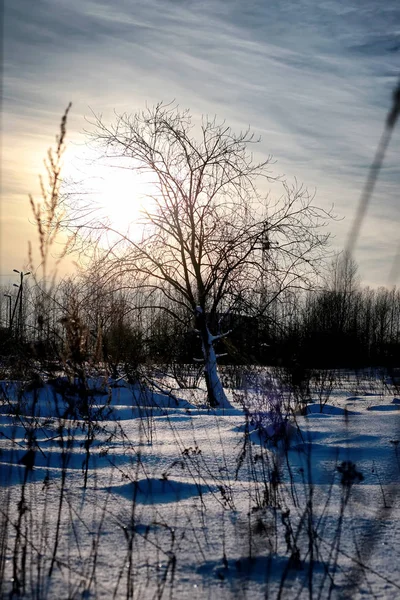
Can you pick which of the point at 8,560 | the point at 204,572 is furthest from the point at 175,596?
the point at 8,560

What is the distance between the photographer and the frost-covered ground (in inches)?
87.6

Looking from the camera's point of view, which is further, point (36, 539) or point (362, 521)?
point (362, 521)

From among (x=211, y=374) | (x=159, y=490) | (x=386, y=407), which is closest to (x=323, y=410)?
(x=386, y=407)

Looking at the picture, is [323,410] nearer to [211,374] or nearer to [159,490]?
[211,374]

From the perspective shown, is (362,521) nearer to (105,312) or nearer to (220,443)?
(220,443)

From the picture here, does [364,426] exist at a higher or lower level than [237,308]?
lower

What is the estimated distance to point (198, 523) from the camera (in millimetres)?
2922

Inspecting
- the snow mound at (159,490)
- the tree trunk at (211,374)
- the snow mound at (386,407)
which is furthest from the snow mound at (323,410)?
the snow mound at (159,490)

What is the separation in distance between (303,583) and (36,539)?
1232 millimetres

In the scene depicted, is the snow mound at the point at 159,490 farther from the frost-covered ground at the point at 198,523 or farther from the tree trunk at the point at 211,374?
the tree trunk at the point at 211,374

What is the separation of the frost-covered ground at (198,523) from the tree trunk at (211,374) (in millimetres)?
3901

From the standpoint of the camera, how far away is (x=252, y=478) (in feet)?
12.8

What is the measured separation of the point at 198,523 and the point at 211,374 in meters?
6.14

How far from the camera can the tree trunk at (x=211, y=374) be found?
8914mm
